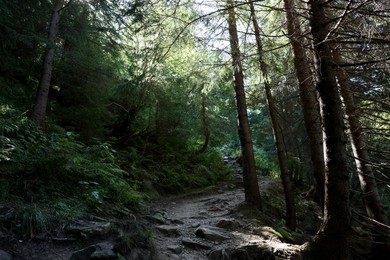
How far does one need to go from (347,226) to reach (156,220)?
3.99 metres

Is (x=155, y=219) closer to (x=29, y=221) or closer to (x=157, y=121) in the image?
(x=29, y=221)

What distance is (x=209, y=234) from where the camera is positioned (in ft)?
18.8

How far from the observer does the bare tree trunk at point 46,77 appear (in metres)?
8.54

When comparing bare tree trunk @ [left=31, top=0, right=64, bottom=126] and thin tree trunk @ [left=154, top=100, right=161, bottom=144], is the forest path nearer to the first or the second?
bare tree trunk @ [left=31, top=0, right=64, bottom=126]

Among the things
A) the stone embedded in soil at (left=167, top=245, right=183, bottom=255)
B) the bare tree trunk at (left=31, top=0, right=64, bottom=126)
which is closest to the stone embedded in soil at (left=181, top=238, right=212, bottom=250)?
the stone embedded in soil at (left=167, top=245, right=183, bottom=255)

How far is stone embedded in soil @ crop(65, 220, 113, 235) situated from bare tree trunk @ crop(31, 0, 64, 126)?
17.3 ft

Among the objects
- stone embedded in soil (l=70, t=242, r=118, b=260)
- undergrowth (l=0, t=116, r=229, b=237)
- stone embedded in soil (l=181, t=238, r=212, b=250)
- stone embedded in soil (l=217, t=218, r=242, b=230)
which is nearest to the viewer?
stone embedded in soil (l=70, t=242, r=118, b=260)

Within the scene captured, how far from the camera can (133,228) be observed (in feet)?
14.9

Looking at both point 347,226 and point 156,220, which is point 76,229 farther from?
point 347,226

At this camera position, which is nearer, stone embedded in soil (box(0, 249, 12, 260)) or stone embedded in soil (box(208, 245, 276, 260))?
stone embedded in soil (box(0, 249, 12, 260))

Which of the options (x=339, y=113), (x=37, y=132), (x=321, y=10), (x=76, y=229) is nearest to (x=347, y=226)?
(x=339, y=113)

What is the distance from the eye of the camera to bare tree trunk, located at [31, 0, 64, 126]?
8539mm

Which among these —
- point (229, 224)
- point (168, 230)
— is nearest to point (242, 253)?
point (168, 230)

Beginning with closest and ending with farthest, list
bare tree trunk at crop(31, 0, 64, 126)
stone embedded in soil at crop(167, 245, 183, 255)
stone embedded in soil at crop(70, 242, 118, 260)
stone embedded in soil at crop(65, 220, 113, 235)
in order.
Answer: stone embedded in soil at crop(70, 242, 118, 260)
stone embedded in soil at crop(65, 220, 113, 235)
stone embedded in soil at crop(167, 245, 183, 255)
bare tree trunk at crop(31, 0, 64, 126)
